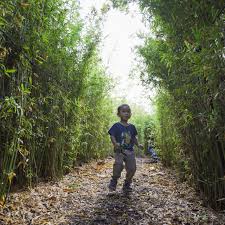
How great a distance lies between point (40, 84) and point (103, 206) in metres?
1.55

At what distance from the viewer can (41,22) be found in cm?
292

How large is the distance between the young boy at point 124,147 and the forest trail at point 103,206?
0.65 ft

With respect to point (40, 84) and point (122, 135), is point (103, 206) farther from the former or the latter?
Answer: point (40, 84)

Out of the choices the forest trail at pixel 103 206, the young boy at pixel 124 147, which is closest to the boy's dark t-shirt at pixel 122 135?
the young boy at pixel 124 147

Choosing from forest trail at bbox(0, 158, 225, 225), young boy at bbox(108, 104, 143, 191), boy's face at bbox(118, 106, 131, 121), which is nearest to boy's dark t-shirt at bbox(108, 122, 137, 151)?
young boy at bbox(108, 104, 143, 191)

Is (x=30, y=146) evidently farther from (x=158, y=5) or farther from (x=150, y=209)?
(x=158, y=5)

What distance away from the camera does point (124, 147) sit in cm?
369

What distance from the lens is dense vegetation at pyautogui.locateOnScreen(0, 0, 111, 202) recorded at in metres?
2.53

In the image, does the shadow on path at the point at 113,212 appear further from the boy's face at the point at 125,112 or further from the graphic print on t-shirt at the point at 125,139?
the boy's face at the point at 125,112

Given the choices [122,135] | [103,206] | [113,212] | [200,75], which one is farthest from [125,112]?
[200,75]

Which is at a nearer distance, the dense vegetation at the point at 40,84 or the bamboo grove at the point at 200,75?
the bamboo grove at the point at 200,75

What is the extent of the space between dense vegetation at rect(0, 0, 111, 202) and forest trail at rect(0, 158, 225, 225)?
22cm

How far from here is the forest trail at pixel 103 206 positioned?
2559 millimetres

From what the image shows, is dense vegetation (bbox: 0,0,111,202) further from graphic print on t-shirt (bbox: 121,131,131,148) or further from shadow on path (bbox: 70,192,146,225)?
graphic print on t-shirt (bbox: 121,131,131,148)
